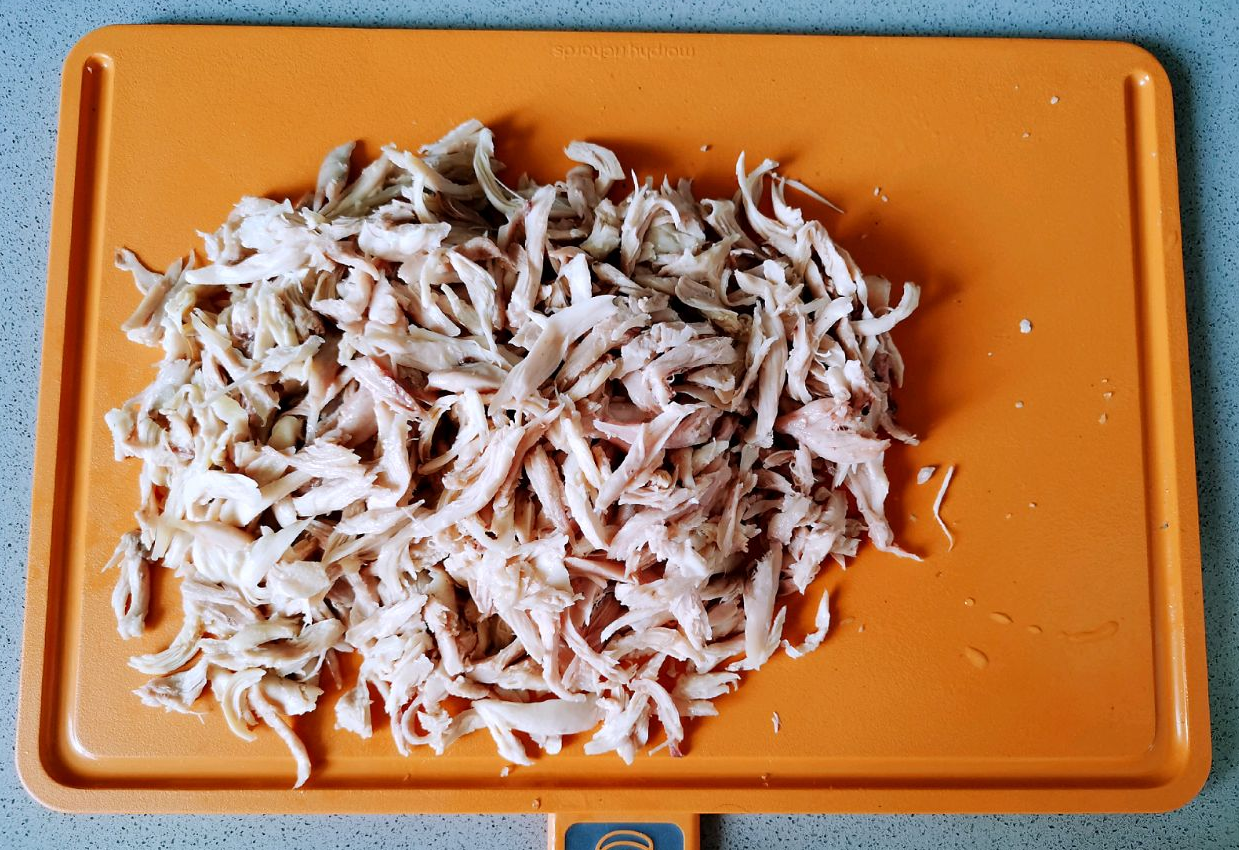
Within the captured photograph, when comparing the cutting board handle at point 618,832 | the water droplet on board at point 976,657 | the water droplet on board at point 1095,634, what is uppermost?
the water droplet on board at point 1095,634

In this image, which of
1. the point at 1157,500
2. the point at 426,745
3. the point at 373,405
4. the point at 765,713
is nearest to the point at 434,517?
the point at 373,405

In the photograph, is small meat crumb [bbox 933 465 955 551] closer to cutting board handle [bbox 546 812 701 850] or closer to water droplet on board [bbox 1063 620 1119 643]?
water droplet on board [bbox 1063 620 1119 643]

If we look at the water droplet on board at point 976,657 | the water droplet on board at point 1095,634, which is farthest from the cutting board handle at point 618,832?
the water droplet on board at point 1095,634

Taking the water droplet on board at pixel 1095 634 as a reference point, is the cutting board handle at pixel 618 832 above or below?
below

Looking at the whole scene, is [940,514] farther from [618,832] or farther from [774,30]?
[774,30]

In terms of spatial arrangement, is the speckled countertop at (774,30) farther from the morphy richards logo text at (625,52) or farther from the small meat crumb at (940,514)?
the small meat crumb at (940,514)

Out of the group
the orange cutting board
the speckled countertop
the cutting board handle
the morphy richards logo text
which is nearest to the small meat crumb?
the orange cutting board
